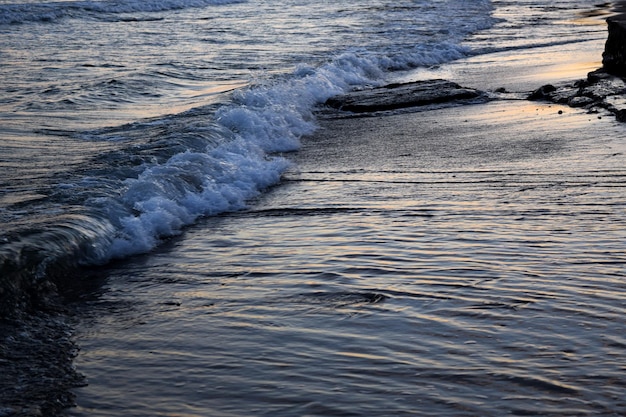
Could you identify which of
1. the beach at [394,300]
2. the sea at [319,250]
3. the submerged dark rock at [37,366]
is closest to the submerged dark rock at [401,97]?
the sea at [319,250]

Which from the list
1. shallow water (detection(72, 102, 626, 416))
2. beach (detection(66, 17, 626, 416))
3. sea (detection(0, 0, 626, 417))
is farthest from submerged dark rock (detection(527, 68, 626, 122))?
shallow water (detection(72, 102, 626, 416))

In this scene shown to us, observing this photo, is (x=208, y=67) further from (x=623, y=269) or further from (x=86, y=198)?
(x=623, y=269)

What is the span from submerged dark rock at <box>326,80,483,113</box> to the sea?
19.3 inches

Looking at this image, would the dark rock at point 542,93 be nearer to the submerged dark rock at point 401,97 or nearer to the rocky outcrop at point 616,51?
the submerged dark rock at point 401,97

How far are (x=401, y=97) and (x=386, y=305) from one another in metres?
8.22

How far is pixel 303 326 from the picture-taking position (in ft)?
13.9

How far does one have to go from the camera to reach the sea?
3621 millimetres

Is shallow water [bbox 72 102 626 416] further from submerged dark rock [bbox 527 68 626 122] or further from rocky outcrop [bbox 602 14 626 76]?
rocky outcrop [bbox 602 14 626 76]

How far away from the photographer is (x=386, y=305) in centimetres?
449

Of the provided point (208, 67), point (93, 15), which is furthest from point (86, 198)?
point (93, 15)

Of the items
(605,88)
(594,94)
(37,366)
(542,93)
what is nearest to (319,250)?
(37,366)

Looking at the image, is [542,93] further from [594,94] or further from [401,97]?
[401,97]

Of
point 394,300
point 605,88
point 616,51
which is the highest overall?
point 616,51

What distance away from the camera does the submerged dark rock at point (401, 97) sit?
39.7ft
